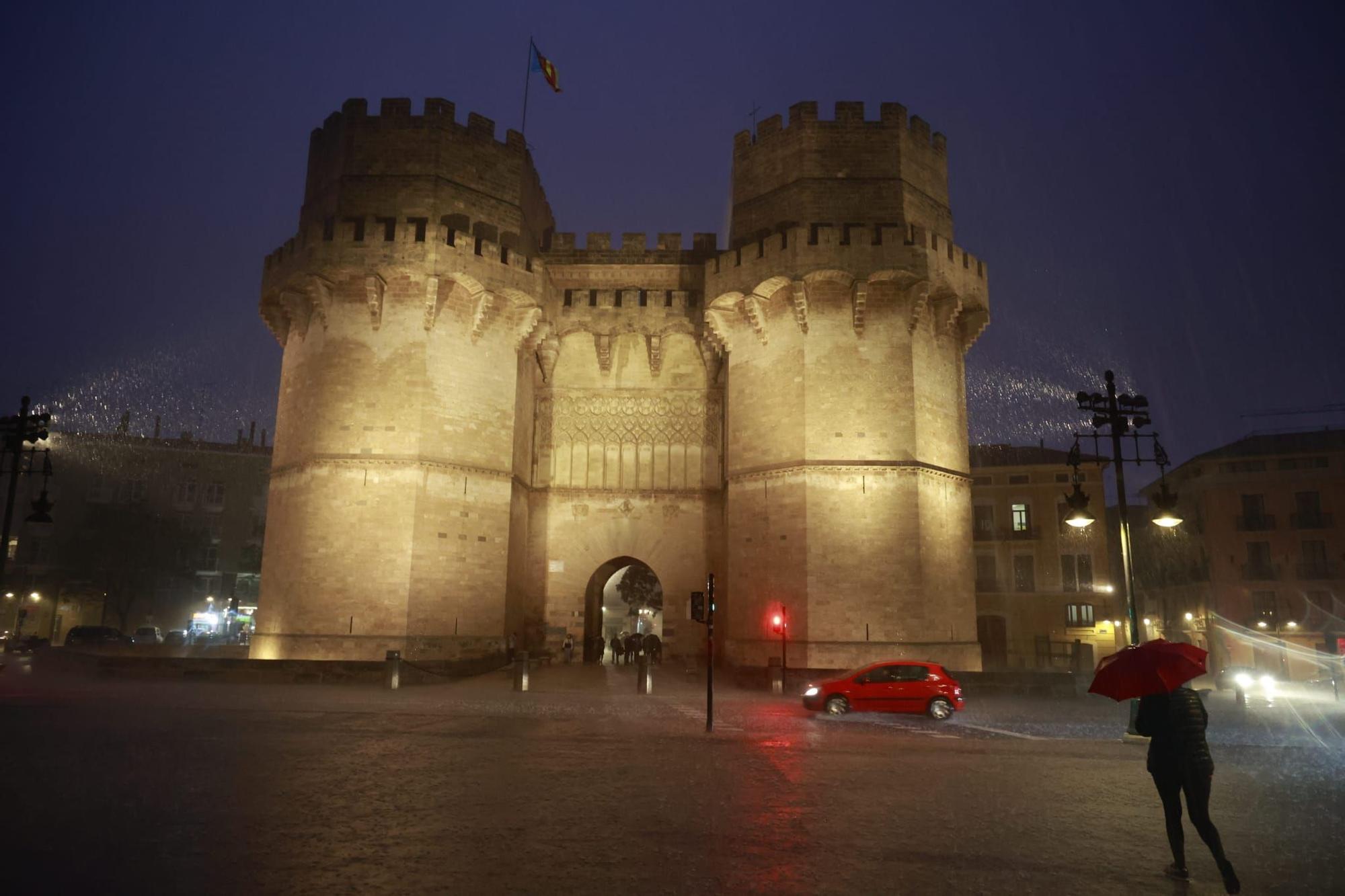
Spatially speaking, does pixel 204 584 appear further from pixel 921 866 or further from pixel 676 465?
pixel 921 866

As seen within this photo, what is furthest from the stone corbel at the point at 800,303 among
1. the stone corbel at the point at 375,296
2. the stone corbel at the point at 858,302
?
the stone corbel at the point at 375,296

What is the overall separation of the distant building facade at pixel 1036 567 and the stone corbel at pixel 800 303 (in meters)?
18.6

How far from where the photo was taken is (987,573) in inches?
1465

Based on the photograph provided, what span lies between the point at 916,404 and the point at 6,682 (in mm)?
21387

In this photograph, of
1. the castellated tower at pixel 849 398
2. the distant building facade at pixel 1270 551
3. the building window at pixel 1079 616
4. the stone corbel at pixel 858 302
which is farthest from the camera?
the building window at pixel 1079 616

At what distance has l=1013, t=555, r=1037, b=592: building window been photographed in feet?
120

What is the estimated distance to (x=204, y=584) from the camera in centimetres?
4656

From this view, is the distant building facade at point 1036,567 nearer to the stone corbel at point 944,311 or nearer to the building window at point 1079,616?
the building window at point 1079,616

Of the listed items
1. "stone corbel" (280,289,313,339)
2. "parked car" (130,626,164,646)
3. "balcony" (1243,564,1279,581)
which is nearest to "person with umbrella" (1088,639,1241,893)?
"stone corbel" (280,289,313,339)

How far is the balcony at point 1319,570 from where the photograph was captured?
34812mm

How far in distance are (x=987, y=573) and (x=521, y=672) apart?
2552cm

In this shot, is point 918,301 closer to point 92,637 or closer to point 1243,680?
point 1243,680

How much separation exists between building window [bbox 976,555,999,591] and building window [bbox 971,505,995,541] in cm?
85

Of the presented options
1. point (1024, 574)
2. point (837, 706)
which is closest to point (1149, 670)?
point (837, 706)
